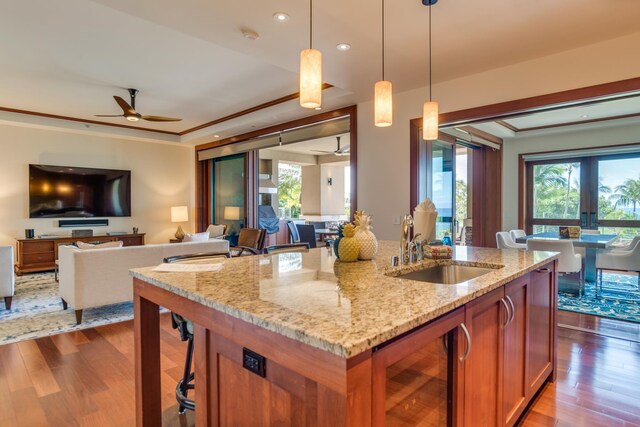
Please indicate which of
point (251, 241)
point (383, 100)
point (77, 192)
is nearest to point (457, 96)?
point (383, 100)

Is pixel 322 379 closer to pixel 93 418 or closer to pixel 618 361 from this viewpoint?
pixel 93 418

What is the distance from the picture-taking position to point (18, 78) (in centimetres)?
449

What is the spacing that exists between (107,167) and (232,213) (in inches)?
104

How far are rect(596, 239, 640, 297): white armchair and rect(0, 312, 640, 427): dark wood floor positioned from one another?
1.50 metres

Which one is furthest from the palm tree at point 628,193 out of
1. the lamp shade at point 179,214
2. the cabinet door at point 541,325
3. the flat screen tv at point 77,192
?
the flat screen tv at point 77,192

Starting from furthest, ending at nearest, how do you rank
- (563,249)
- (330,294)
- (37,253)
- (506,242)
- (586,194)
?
1. (586,194)
2. (37,253)
3. (506,242)
4. (563,249)
5. (330,294)

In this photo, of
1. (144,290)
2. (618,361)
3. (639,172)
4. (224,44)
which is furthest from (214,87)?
(639,172)

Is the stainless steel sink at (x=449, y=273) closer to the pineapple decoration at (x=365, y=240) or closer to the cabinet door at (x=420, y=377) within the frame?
the pineapple decoration at (x=365, y=240)

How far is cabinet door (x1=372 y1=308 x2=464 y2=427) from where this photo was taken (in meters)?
0.96

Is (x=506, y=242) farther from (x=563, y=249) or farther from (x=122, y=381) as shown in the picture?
(x=122, y=381)

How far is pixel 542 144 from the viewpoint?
6.86 meters

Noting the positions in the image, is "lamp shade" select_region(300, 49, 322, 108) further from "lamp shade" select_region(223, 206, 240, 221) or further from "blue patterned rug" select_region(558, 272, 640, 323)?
"lamp shade" select_region(223, 206, 240, 221)

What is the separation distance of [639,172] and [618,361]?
4865 millimetres

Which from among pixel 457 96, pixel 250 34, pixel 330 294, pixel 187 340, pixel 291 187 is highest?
pixel 250 34
